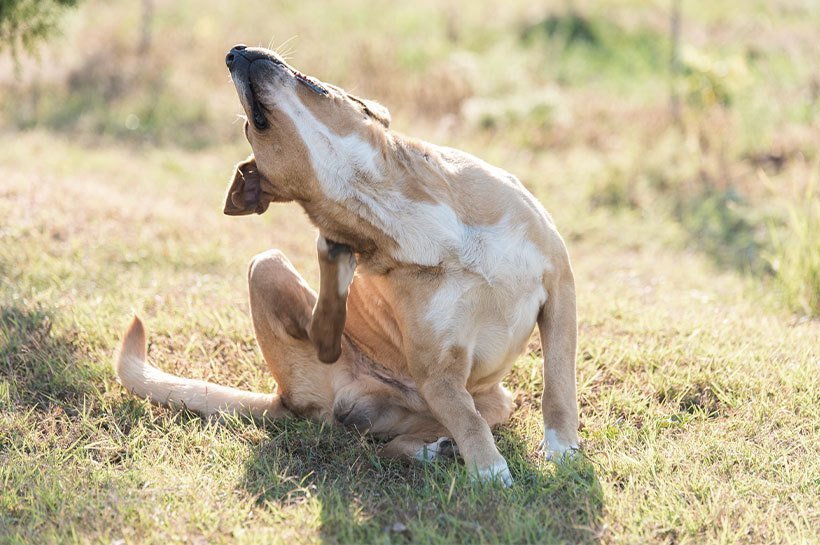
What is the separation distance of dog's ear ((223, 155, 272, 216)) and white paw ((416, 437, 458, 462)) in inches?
51.5

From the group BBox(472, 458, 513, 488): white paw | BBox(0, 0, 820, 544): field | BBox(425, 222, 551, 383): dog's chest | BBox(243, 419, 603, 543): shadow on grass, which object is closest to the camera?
BBox(243, 419, 603, 543): shadow on grass

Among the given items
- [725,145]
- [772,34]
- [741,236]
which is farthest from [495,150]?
[772,34]

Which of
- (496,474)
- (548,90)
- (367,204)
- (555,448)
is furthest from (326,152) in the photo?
(548,90)

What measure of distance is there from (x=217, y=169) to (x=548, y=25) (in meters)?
8.12

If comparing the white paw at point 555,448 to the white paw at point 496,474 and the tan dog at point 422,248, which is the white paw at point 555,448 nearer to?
the tan dog at point 422,248

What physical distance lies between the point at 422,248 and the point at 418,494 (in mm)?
1036

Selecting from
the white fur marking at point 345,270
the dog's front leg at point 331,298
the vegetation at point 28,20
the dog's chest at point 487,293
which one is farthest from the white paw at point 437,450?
the vegetation at point 28,20

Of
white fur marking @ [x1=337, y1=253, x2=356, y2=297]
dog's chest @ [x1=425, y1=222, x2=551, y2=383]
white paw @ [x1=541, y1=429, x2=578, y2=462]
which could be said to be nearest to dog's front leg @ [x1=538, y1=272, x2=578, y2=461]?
white paw @ [x1=541, y1=429, x2=578, y2=462]

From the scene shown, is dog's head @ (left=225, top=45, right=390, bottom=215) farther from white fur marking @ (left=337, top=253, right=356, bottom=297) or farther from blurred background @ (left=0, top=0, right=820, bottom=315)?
blurred background @ (left=0, top=0, right=820, bottom=315)

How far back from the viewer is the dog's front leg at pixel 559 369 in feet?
13.9

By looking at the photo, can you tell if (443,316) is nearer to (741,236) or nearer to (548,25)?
(741,236)

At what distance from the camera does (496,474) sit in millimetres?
3916

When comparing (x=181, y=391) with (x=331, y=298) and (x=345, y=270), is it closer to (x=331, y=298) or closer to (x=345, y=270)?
(x=331, y=298)

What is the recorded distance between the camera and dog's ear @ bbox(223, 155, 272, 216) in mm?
4297
